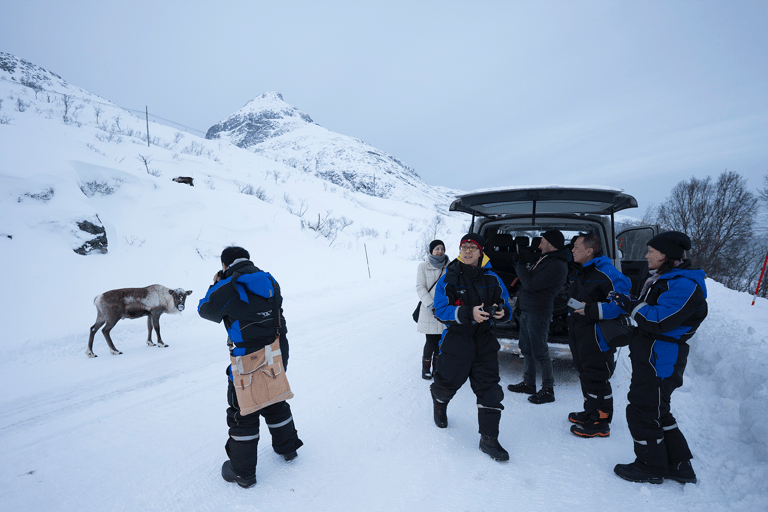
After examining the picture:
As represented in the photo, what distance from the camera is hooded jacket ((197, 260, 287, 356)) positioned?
2322 mm

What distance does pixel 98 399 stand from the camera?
12.2 feet

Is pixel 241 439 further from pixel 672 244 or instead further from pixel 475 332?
pixel 672 244

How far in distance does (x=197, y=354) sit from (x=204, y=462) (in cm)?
266

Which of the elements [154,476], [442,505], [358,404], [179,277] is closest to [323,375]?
[358,404]

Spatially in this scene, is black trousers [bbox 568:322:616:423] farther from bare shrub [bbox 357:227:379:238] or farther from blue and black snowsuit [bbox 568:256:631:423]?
bare shrub [bbox 357:227:379:238]

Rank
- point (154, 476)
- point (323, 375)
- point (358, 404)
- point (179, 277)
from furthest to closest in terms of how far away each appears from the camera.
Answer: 1. point (179, 277)
2. point (323, 375)
3. point (358, 404)
4. point (154, 476)

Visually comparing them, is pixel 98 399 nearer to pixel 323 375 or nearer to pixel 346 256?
pixel 323 375

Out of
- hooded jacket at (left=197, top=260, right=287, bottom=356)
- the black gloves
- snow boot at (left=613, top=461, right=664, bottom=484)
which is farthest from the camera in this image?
the black gloves

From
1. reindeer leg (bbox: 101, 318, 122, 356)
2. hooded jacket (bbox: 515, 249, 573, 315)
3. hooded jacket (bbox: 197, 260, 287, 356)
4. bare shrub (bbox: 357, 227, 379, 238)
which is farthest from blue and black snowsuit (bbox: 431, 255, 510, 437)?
bare shrub (bbox: 357, 227, 379, 238)

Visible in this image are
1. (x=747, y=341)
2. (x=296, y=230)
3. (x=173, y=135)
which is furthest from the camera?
(x=173, y=135)

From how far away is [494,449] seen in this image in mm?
2762

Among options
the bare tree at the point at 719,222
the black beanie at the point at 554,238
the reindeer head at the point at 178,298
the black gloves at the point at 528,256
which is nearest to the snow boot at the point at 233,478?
the black beanie at the point at 554,238

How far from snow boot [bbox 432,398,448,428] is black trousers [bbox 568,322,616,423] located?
1344mm

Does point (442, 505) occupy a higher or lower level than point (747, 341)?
lower
